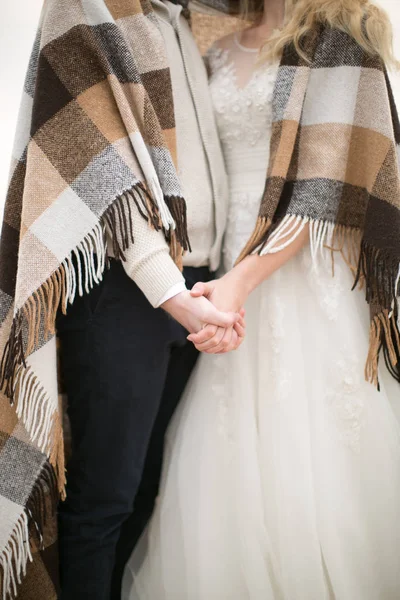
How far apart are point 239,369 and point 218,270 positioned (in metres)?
0.24

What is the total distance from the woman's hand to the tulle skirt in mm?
129

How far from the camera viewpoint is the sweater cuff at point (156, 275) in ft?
2.87

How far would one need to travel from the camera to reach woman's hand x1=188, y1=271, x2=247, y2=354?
34.8 inches

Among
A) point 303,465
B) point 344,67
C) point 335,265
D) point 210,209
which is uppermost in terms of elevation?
point 344,67

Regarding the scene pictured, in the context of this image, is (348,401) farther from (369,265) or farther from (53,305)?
(53,305)

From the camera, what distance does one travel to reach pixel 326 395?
1.01 metres

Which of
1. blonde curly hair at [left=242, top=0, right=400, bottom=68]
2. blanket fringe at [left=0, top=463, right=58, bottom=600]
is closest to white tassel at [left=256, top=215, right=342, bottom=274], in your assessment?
blonde curly hair at [left=242, top=0, right=400, bottom=68]

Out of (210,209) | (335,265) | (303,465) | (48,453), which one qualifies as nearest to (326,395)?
(303,465)

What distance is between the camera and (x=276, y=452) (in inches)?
38.8

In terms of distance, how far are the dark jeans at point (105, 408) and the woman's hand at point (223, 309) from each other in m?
0.12

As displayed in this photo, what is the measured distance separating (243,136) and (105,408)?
0.63m

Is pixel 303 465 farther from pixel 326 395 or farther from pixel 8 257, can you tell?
pixel 8 257

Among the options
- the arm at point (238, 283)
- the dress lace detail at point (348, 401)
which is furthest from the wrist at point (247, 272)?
the dress lace detail at point (348, 401)

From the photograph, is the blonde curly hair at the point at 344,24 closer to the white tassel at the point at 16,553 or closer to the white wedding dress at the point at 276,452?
the white wedding dress at the point at 276,452
